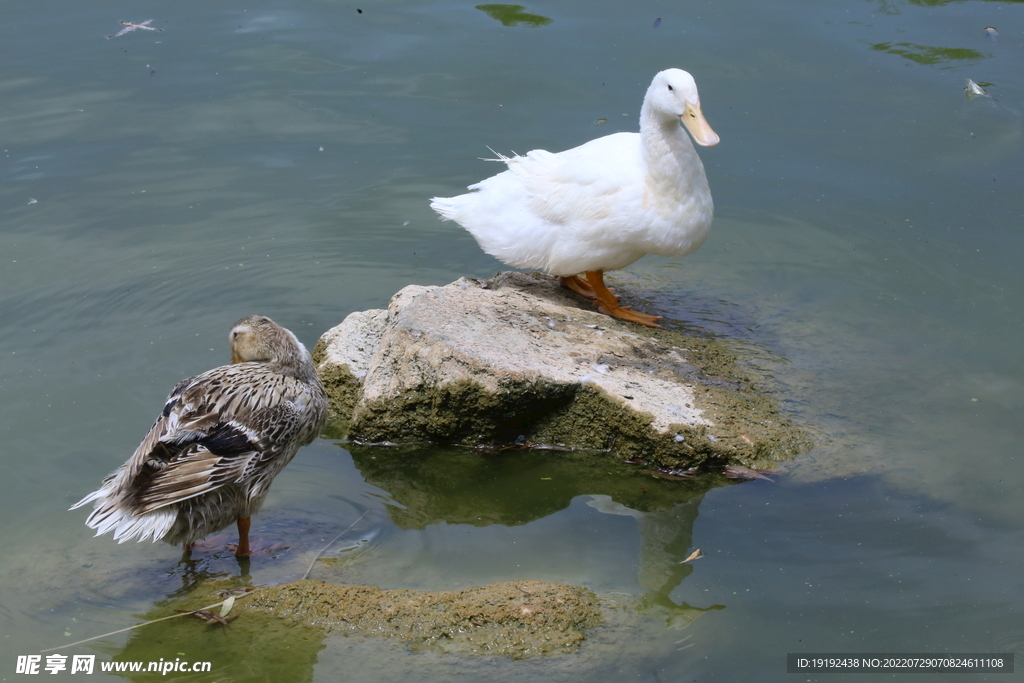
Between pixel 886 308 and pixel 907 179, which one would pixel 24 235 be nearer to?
pixel 886 308

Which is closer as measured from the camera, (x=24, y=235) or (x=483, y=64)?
(x=24, y=235)

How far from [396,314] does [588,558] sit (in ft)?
6.59

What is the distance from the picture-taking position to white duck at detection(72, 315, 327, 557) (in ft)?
13.1

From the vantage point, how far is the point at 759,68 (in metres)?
9.16

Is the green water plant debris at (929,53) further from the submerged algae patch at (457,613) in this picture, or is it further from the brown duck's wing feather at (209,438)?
the brown duck's wing feather at (209,438)

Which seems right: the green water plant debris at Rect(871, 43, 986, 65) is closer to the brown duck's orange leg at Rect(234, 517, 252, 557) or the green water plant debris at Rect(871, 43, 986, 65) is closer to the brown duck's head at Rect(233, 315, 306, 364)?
the brown duck's head at Rect(233, 315, 306, 364)

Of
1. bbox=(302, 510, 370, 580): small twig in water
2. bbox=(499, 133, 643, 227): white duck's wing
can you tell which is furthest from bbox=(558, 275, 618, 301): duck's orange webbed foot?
bbox=(302, 510, 370, 580): small twig in water

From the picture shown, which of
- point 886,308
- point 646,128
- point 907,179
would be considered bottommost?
point 886,308

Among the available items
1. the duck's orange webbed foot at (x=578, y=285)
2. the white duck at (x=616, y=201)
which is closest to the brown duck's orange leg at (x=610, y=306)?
the white duck at (x=616, y=201)

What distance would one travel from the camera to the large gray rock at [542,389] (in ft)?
15.8

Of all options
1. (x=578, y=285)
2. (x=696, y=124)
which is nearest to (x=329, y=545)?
(x=578, y=285)

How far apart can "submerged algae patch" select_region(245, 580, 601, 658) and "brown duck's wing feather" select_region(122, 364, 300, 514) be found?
54cm

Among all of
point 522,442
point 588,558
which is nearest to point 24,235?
point 522,442

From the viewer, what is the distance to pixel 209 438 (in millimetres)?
4059
